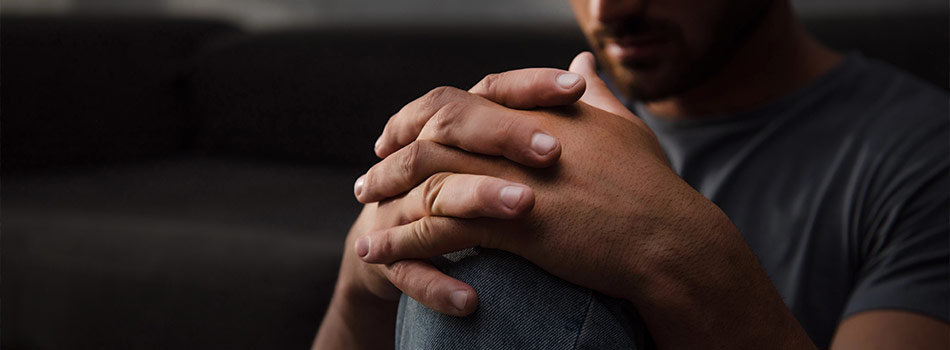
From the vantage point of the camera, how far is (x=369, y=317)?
72 cm

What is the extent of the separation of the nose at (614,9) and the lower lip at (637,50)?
49 millimetres

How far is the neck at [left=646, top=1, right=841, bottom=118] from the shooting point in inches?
42.4

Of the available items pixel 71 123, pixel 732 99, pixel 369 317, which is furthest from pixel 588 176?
pixel 71 123

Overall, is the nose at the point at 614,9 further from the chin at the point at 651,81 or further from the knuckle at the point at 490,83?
the knuckle at the point at 490,83

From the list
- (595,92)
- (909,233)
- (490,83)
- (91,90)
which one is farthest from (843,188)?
(91,90)

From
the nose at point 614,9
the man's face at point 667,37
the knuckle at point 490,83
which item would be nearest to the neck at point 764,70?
the man's face at point 667,37

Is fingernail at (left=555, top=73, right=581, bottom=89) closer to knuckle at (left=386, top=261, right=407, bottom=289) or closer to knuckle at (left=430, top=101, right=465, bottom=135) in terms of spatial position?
knuckle at (left=430, top=101, right=465, bottom=135)

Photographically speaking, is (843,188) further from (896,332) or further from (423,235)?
(423,235)

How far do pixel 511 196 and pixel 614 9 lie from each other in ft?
2.01

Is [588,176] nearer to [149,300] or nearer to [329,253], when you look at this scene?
[329,253]

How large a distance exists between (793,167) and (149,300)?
1.14 metres

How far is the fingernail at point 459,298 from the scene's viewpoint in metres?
0.50

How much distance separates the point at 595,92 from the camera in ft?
2.12

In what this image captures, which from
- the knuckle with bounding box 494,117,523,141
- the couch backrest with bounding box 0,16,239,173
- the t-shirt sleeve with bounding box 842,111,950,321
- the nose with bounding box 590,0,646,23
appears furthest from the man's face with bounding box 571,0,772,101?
the couch backrest with bounding box 0,16,239,173
